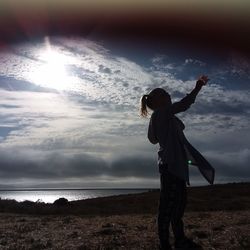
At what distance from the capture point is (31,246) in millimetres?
9500

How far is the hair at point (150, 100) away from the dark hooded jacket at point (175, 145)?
151 mm

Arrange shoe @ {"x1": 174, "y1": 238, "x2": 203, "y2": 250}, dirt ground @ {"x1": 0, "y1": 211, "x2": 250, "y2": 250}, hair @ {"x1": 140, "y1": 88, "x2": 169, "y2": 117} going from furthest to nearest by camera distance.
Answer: dirt ground @ {"x1": 0, "y1": 211, "x2": 250, "y2": 250} → hair @ {"x1": 140, "y1": 88, "x2": 169, "y2": 117} → shoe @ {"x1": 174, "y1": 238, "x2": 203, "y2": 250}

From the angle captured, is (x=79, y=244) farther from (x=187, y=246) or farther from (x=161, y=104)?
(x=161, y=104)

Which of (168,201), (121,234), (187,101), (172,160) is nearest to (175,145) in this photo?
(172,160)

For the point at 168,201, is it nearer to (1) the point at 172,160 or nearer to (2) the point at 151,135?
(1) the point at 172,160

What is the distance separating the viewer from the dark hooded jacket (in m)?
7.86

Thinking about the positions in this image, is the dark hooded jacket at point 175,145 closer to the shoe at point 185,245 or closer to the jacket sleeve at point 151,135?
the jacket sleeve at point 151,135

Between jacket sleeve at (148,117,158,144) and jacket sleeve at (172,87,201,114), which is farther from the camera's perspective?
jacket sleeve at (148,117,158,144)

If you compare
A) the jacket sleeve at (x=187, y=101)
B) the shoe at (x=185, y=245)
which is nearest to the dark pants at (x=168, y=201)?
the shoe at (x=185, y=245)

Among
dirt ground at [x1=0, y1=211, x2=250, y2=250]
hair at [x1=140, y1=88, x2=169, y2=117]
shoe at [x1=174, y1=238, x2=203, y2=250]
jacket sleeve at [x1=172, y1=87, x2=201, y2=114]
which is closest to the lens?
jacket sleeve at [x1=172, y1=87, x2=201, y2=114]

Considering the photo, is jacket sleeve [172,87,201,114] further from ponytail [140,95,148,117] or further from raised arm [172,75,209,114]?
ponytail [140,95,148,117]

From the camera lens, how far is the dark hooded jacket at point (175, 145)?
25.8 ft

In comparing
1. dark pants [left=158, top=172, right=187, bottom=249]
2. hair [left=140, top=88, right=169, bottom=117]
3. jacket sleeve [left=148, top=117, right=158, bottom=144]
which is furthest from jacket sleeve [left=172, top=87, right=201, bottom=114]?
dark pants [left=158, top=172, right=187, bottom=249]

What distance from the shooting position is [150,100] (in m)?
8.38
